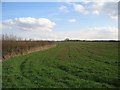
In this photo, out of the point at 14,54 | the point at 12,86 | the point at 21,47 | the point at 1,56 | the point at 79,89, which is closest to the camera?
the point at 79,89

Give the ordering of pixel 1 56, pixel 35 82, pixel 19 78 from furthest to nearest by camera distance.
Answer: pixel 1 56 → pixel 19 78 → pixel 35 82

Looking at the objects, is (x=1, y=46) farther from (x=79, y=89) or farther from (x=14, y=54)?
(x=79, y=89)

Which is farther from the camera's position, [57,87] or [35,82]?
[35,82]

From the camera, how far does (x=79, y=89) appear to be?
7.72m

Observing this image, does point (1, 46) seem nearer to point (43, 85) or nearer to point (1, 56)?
point (1, 56)

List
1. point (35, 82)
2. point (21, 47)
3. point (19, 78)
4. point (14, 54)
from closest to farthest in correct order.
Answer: point (35, 82), point (19, 78), point (14, 54), point (21, 47)

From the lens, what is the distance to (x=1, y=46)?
22438 millimetres

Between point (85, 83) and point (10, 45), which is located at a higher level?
point (10, 45)

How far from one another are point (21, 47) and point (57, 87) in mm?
20870

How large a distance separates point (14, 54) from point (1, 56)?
284 cm

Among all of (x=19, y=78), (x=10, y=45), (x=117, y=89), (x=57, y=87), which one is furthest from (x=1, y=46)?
(x=117, y=89)

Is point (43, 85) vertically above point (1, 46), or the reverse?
point (1, 46)

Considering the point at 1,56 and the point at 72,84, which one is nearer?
the point at 72,84

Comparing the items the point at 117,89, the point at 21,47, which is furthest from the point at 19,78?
the point at 21,47
